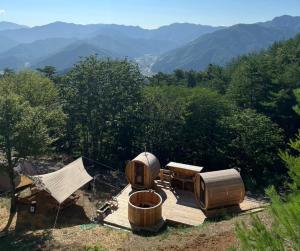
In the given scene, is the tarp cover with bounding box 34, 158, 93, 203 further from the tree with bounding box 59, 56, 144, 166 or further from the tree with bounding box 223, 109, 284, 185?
the tree with bounding box 223, 109, 284, 185

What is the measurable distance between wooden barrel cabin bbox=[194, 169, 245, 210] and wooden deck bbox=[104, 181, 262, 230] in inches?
22.3

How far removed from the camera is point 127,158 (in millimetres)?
38000

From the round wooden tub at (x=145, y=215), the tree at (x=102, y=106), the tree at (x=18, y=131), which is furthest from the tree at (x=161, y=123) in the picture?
the round wooden tub at (x=145, y=215)

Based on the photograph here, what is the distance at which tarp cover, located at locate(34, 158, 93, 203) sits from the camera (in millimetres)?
21859

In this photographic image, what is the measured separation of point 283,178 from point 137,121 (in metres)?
14.8

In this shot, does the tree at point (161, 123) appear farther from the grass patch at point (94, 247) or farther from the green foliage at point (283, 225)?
the green foliage at point (283, 225)

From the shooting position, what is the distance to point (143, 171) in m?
24.2

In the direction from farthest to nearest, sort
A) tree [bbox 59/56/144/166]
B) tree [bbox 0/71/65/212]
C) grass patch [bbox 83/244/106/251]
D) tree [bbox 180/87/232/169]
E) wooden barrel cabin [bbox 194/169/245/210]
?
tree [bbox 59/56/144/166]
tree [bbox 180/87/232/169]
wooden barrel cabin [bbox 194/169/245/210]
tree [bbox 0/71/65/212]
grass patch [bbox 83/244/106/251]

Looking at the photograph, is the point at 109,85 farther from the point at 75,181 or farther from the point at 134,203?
the point at 134,203

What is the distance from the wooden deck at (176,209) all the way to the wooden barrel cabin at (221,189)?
1.85ft

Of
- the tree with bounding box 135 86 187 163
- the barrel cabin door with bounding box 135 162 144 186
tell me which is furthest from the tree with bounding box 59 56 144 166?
the barrel cabin door with bounding box 135 162 144 186

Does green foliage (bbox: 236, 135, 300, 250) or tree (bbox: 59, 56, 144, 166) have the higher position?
green foliage (bbox: 236, 135, 300, 250)


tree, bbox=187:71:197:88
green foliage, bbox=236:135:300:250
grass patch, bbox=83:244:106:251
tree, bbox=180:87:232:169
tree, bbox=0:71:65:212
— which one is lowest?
tree, bbox=187:71:197:88

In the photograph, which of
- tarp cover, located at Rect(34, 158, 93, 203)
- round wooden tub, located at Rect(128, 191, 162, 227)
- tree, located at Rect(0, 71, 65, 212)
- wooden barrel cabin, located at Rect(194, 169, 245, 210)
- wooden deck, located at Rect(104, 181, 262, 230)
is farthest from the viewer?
tarp cover, located at Rect(34, 158, 93, 203)
